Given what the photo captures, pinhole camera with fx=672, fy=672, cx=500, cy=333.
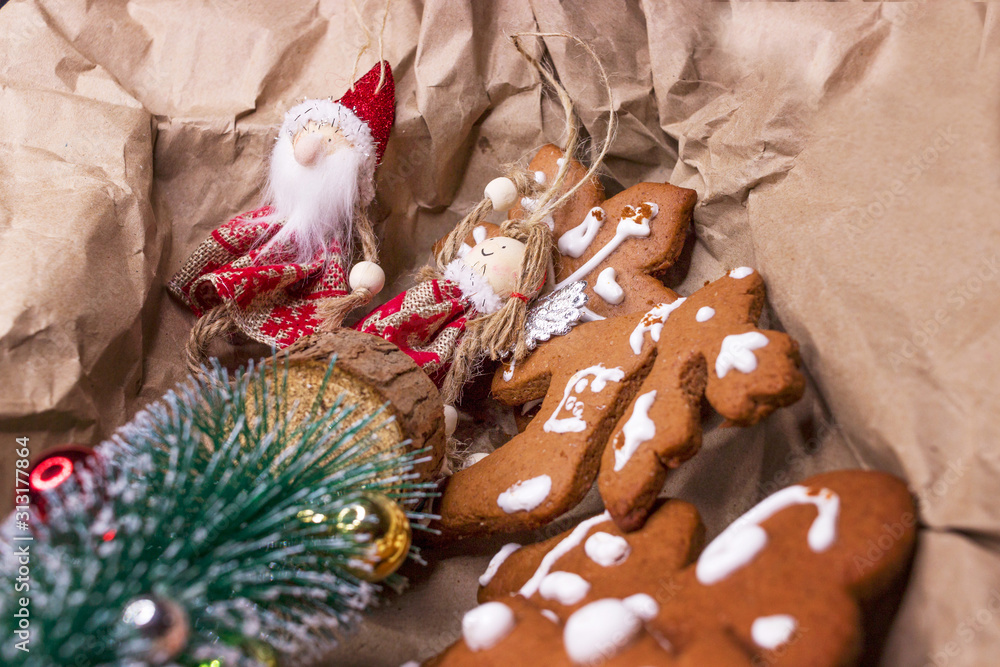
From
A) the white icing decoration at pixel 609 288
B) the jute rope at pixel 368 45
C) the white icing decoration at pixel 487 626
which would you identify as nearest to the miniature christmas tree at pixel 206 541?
the white icing decoration at pixel 487 626

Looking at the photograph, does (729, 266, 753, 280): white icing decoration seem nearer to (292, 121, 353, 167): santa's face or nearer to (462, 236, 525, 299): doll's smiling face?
(462, 236, 525, 299): doll's smiling face

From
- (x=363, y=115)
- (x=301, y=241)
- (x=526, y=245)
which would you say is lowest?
(x=526, y=245)

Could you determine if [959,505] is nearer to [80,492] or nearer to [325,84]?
[80,492]

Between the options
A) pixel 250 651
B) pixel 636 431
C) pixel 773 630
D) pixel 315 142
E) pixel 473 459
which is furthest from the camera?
pixel 315 142

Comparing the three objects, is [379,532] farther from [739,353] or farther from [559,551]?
[739,353]

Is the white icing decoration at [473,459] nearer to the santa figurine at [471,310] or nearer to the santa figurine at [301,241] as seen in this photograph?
the santa figurine at [471,310]

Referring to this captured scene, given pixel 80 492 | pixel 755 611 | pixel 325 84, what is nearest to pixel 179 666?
pixel 80 492

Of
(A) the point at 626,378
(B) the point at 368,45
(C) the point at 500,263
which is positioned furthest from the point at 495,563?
(B) the point at 368,45
